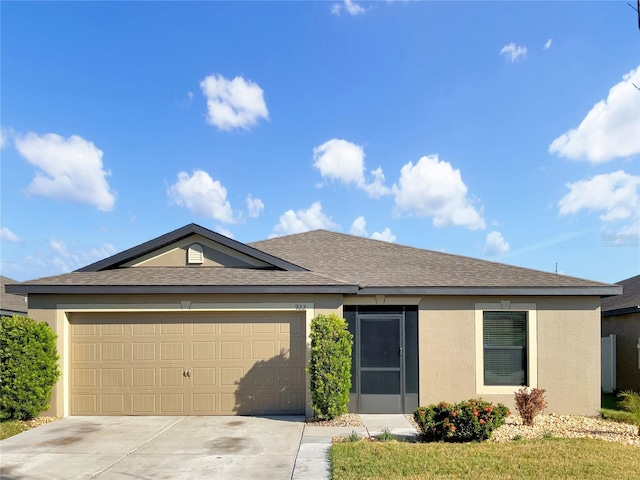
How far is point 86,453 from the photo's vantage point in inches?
290

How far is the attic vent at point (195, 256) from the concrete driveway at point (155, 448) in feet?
11.4

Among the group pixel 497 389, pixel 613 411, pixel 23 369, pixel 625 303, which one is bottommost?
pixel 613 411

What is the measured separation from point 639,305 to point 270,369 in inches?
407

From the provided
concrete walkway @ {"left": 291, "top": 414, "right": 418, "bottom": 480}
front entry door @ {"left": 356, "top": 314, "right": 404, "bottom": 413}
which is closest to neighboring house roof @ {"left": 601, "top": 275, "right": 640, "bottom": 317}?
front entry door @ {"left": 356, "top": 314, "right": 404, "bottom": 413}

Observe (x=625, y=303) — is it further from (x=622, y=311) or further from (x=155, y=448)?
(x=155, y=448)

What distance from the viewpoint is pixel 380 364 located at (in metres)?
10.5

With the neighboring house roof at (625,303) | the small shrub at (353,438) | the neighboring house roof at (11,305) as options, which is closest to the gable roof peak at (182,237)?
the small shrub at (353,438)

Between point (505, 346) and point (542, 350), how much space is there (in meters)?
0.81

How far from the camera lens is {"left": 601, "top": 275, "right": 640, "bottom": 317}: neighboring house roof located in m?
13.4

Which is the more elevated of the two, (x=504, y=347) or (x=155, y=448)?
(x=504, y=347)

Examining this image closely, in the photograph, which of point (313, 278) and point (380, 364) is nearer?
point (313, 278)

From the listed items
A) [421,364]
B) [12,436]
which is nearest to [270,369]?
[421,364]

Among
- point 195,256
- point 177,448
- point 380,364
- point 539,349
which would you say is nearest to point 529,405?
point 539,349

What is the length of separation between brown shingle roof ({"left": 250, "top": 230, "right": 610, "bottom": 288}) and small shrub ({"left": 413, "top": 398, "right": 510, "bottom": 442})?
3.17 meters
